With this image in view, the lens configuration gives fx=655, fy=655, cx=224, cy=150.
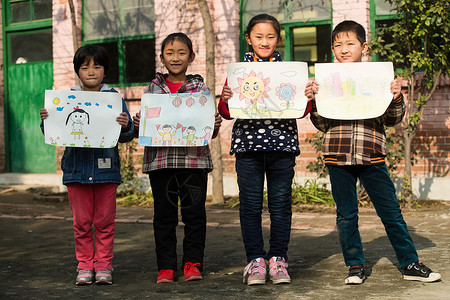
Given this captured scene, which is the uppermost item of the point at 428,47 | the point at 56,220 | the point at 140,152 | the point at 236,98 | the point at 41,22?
the point at 41,22

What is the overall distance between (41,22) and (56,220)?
16.3 ft

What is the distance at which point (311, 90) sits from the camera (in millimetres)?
4363

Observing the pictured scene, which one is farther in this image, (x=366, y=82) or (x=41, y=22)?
(x=41, y=22)

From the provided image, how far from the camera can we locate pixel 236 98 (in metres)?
4.39

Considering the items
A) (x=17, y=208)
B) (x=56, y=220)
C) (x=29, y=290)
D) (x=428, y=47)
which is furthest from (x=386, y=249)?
(x=17, y=208)

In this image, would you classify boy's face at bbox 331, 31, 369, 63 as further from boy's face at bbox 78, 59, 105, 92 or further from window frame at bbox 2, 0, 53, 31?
window frame at bbox 2, 0, 53, 31

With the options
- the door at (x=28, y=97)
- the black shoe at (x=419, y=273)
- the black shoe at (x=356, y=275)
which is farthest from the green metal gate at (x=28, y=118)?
the black shoe at (x=419, y=273)

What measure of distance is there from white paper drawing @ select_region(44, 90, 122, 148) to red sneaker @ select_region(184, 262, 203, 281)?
1.00 metres

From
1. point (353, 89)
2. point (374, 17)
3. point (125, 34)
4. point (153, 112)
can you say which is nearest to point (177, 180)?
point (153, 112)

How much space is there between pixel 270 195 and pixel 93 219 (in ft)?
4.17

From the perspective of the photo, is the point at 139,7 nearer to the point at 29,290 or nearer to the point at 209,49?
the point at 209,49

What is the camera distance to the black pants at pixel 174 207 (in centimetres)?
454

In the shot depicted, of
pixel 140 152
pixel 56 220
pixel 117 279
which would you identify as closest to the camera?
pixel 117 279

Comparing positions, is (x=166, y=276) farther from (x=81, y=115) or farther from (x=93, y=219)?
(x=81, y=115)
